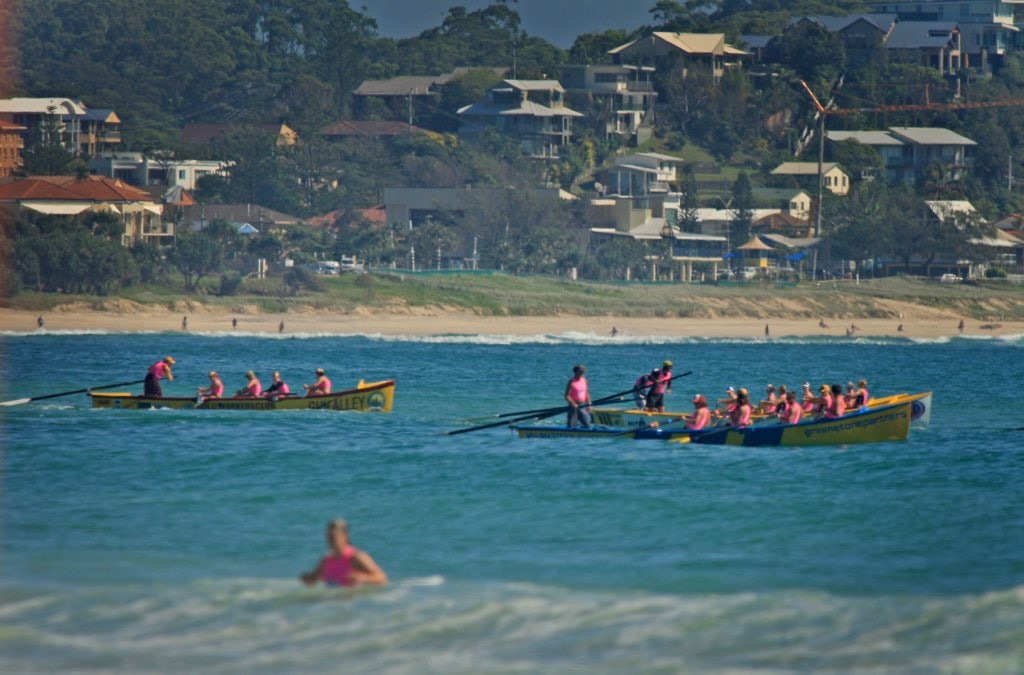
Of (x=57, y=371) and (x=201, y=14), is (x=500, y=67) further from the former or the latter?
(x=57, y=371)

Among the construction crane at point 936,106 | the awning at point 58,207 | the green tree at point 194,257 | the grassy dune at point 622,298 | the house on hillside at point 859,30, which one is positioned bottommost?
the grassy dune at point 622,298

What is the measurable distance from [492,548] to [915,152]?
118 metres

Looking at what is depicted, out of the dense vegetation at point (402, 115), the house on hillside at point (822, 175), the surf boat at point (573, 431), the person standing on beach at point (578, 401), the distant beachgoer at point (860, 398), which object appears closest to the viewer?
the surf boat at point (573, 431)

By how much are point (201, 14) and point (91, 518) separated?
518ft

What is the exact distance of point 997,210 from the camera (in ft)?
404

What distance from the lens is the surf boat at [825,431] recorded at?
1164 inches

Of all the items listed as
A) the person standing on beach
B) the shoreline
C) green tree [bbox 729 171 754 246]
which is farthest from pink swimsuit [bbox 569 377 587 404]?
green tree [bbox 729 171 754 246]

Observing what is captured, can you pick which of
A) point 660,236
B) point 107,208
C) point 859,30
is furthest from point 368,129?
point 859,30

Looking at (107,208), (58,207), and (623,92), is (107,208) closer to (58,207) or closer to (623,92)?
(58,207)

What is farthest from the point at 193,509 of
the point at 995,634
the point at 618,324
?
the point at 618,324

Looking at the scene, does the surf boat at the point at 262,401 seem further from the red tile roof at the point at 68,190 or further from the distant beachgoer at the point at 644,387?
the red tile roof at the point at 68,190

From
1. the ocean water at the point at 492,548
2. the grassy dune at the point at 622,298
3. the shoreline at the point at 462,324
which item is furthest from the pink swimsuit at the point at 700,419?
the grassy dune at the point at 622,298

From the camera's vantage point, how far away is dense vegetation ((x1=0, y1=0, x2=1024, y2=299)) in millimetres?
105562

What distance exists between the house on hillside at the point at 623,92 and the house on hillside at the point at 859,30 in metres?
21.1
